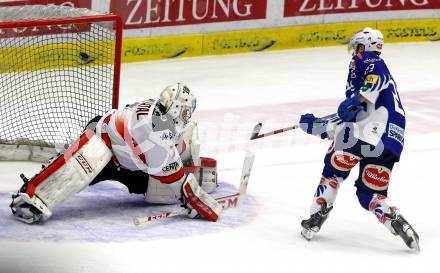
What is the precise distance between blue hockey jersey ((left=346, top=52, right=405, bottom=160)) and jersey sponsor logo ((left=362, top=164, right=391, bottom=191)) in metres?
0.12

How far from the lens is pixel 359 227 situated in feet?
24.8

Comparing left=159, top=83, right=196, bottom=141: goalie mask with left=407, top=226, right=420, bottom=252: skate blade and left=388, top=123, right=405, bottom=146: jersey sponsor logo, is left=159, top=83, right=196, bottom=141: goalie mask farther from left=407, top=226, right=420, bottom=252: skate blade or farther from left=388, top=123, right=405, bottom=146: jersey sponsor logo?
left=407, top=226, right=420, bottom=252: skate blade

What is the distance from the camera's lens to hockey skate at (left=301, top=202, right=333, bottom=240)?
7.15 m

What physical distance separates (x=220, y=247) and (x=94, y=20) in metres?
2.07

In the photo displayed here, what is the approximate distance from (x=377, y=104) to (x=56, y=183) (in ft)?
6.24

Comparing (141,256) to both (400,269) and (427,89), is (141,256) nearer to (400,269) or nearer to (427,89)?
(400,269)

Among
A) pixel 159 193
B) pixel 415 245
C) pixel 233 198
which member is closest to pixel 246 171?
pixel 233 198

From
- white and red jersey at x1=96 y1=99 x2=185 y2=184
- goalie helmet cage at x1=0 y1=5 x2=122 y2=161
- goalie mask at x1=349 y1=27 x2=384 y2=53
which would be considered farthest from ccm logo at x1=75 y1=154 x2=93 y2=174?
goalie mask at x1=349 y1=27 x2=384 y2=53

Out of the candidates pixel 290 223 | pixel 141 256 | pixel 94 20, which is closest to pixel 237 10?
pixel 94 20

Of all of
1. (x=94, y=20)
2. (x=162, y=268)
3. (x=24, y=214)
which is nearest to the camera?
(x=162, y=268)

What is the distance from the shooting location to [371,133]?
22.6 feet

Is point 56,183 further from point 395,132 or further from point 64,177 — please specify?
point 395,132

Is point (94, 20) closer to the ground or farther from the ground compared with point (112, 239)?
farther from the ground

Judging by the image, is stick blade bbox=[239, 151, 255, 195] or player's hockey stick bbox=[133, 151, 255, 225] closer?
player's hockey stick bbox=[133, 151, 255, 225]
